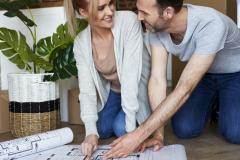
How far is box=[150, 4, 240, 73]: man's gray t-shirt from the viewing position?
1.34 metres

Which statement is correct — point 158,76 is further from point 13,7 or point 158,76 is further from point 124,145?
point 13,7

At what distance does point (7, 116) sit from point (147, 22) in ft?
3.33

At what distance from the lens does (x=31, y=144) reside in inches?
57.3

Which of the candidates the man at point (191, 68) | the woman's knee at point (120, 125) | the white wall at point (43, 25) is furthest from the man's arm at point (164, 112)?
the white wall at point (43, 25)

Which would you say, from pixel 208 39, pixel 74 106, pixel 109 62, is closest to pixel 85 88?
pixel 109 62

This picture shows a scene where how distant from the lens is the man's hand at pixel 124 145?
1257 mm

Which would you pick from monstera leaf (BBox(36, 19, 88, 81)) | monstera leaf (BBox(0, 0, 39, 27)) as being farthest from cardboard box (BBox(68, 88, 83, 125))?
monstera leaf (BBox(0, 0, 39, 27))

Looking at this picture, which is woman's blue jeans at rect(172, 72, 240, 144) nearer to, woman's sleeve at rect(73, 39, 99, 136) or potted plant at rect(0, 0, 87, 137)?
woman's sleeve at rect(73, 39, 99, 136)

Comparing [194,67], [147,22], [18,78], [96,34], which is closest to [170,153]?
[194,67]

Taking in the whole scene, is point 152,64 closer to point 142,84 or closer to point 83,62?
point 142,84

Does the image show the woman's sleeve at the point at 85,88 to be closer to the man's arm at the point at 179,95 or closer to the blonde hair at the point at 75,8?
the blonde hair at the point at 75,8

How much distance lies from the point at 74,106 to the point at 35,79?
34cm

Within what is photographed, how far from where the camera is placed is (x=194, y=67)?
1320mm

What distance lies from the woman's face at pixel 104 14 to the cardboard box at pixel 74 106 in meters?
0.71
